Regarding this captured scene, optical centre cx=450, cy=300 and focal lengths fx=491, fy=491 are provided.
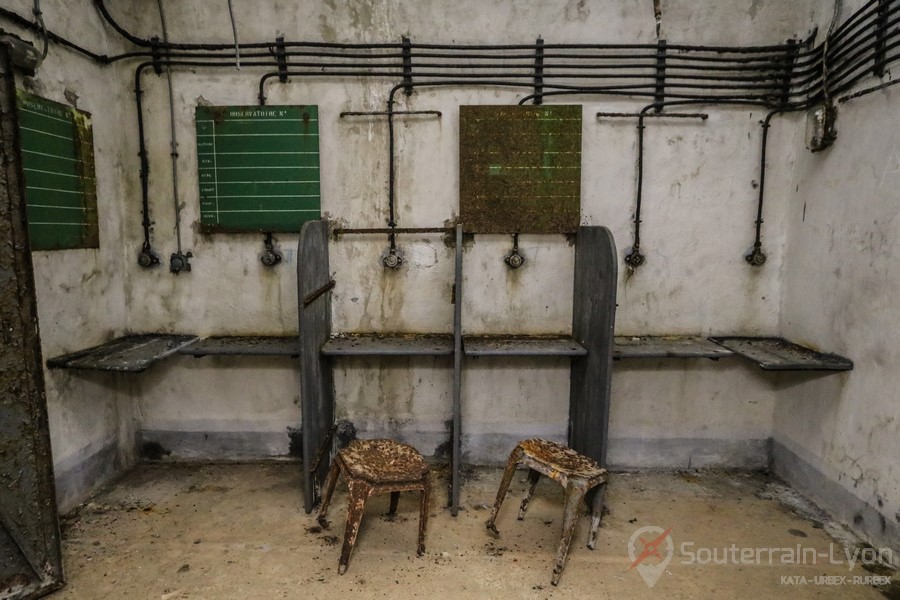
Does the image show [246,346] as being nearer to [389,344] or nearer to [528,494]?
[389,344]

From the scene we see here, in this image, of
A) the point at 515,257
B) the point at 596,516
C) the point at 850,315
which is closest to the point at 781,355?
the point at 850,315

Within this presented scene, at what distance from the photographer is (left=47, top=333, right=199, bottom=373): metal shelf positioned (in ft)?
7.27

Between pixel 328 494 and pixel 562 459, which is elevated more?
pixel 562 459

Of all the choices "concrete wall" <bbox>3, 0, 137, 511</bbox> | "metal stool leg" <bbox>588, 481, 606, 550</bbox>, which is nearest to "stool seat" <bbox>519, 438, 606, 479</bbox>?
"metal stool leg" <bbox>588, 481, 606, 550</bbox>

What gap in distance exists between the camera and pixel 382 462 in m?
2.07

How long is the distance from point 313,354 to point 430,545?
1.01 m

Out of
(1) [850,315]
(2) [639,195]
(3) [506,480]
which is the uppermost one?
(2) [639,195]

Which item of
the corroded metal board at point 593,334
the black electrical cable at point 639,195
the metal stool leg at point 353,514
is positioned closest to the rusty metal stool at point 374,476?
the metal stool leg at point 353,514

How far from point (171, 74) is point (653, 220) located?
8.98ft

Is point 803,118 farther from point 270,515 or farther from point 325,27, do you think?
point 270,515

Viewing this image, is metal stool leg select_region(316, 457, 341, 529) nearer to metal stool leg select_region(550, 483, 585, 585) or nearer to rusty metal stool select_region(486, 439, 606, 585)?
rusty metal stool select_region(486, 439, 606, 585)

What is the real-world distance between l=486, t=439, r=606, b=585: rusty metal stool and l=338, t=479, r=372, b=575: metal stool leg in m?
0.64

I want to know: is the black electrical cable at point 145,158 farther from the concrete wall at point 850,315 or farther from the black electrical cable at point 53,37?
the concrete wall at point 850,315

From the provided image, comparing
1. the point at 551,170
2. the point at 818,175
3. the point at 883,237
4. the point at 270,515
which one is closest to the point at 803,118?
the point at 818,175
